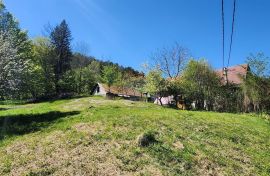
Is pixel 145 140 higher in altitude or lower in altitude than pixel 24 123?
lower

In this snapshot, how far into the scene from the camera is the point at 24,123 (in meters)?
21.9

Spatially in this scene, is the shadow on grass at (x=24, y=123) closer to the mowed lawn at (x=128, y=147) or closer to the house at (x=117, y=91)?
the mowed lawn at (x=128, y=147)

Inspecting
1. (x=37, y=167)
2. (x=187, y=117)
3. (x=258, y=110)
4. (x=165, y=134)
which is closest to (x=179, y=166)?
(x=165, y=134)

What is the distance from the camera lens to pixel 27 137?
18031 mm

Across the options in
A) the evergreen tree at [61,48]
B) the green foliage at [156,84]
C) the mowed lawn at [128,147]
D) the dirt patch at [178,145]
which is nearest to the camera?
the mowed lawn at [128,147]

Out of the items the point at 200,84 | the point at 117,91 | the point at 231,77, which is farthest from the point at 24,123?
the point at 117,91

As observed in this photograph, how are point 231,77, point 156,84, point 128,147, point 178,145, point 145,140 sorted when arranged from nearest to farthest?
1. point 128,147
2. point 145,140
3. point 178,145
4. point 156,84
5. point 231,77

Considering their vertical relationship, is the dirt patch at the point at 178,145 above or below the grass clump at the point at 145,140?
below

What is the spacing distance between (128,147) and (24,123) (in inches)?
344

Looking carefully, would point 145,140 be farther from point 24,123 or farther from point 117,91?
point 117,91

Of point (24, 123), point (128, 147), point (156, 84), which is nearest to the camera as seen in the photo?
point (128, 147)

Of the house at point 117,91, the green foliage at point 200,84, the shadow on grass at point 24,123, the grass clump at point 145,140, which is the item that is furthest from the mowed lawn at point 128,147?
the house at point 117,91

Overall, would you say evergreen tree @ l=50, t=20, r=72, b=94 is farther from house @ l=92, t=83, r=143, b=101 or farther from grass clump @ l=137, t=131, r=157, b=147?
grass clump @ l=137, t=131, r=157, b=147

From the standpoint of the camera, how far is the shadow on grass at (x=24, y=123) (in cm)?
1935
